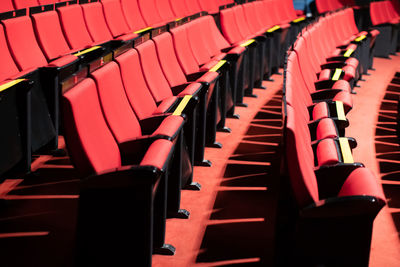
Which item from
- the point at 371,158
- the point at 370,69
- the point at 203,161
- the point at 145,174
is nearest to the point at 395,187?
the point at 371,158

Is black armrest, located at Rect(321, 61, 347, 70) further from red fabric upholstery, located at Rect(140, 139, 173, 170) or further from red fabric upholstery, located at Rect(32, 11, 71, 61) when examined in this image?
red fabric upholstery, located at Rect(140, 139, 173, 170)

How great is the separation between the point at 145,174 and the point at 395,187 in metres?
0.42

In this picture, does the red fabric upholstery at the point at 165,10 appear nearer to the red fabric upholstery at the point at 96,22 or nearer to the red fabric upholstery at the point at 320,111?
the red fabric upholstery at the point at 96,22

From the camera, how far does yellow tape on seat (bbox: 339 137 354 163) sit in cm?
50

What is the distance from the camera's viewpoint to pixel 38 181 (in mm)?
674

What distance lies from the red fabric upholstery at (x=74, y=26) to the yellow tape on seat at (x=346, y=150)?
1.63 feet

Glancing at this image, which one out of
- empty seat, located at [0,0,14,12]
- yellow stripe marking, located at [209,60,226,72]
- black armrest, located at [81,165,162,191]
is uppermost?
empty seat, located at [0,0,14,12]

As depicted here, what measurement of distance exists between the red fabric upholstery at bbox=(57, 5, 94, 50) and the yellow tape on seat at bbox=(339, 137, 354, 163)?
1.63 feet

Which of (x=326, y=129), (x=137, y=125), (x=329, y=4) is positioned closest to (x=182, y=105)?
(x=137, y=125)

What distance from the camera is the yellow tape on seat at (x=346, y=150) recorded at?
50 centimetres

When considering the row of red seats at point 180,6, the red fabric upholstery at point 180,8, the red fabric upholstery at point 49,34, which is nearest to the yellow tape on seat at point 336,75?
the red fabric upholstery at point 49,34

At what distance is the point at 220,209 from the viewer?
2.05 ft

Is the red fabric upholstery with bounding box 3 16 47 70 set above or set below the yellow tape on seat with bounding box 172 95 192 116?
above

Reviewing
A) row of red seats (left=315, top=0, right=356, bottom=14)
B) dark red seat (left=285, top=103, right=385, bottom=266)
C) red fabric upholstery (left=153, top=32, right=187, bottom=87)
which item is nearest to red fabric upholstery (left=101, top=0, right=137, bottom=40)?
red fabric upholstery (left=153, top=32, right=187, bottom=87)
